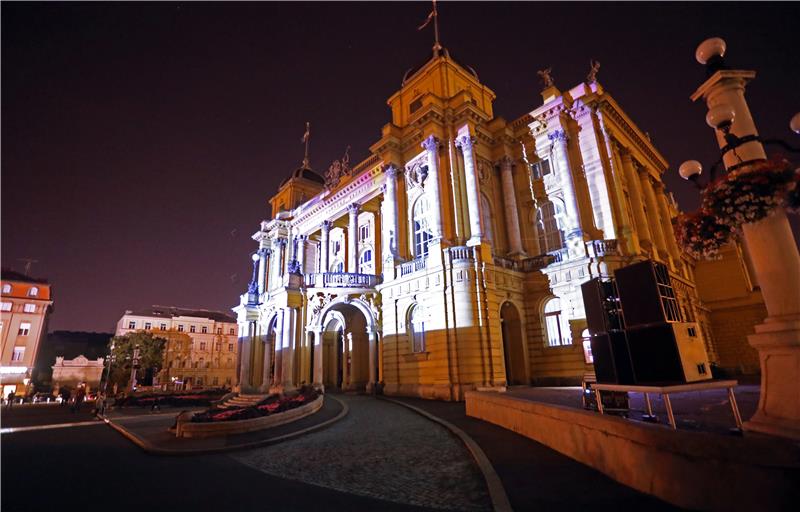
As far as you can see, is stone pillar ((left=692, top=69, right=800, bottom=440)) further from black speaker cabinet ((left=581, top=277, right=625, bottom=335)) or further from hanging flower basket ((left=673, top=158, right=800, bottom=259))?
black speaker cabinet ((left=581, top=277, right=625, bottom=335))

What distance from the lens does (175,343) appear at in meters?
70.6

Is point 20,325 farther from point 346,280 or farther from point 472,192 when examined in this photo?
point 472,192

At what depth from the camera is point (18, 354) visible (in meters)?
52.7

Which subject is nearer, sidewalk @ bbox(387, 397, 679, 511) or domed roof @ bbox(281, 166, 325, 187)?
sidewalk @ bbox(387, 397, 679, 511)

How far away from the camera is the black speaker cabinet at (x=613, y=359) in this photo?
6758mm

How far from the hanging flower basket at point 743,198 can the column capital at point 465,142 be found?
62.2ft

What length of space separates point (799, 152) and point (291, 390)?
26.9 m

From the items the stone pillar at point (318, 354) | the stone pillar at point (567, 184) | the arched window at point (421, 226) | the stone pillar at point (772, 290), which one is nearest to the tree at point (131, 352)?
the stone pillar at point (318, 354)

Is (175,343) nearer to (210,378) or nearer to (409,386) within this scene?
(210,378)

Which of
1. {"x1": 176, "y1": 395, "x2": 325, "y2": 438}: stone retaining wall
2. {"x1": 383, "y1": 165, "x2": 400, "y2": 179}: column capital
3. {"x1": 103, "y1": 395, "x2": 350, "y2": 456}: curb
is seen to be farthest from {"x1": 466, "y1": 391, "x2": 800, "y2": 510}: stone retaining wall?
{"x1": 383, "y1": 165, "x2": 400, "y2": 179}: column capital

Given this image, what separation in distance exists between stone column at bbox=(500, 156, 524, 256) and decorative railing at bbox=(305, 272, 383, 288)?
9.61 metres

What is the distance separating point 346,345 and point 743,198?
27.1 m

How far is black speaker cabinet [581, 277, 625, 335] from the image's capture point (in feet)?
24.3

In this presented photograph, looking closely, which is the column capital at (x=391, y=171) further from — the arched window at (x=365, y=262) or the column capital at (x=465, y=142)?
the arched window at (x=365, y=262)
